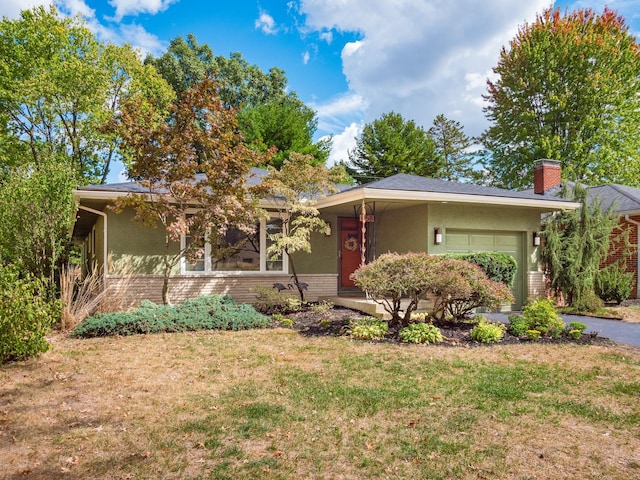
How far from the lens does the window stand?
10.8m

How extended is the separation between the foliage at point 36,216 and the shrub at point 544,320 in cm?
863

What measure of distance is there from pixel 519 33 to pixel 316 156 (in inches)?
561

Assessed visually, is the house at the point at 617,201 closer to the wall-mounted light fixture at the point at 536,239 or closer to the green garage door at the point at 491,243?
the wall-mounted light fixture at the point at 536,239

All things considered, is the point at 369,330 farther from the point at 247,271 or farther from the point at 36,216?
the point at 36,216

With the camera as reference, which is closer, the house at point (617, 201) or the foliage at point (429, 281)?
the foliage at point (429, 281)

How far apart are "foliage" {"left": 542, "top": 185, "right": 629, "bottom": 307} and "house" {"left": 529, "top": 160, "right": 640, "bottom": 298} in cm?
74

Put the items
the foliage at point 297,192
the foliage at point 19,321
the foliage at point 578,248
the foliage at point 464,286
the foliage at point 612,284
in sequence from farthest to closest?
the foliage at point 612,284 < the foliage at point 578,248 < the foliage at point 297,192 < the foliage at point 464,286 < the foliage at point 19,321

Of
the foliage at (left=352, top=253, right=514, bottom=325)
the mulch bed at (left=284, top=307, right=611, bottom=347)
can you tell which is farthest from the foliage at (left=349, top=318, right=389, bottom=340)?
the foliage at (left=352, top=253, right=514, bottom=325)

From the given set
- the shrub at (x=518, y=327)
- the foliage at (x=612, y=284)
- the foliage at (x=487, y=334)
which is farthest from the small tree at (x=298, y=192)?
the foliage at (x=612, y=284)

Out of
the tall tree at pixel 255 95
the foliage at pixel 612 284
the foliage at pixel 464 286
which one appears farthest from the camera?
the tall tree at pixel 255 95

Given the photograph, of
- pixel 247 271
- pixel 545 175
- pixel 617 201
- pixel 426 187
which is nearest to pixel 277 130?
pixel 545 175

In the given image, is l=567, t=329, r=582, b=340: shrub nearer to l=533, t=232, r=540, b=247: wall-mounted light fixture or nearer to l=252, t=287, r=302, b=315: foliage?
l=533, t=232, r=540, b=247: wall-mounted light fixture

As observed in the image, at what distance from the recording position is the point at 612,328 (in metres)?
8.54

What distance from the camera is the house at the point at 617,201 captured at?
13570 millimetres
